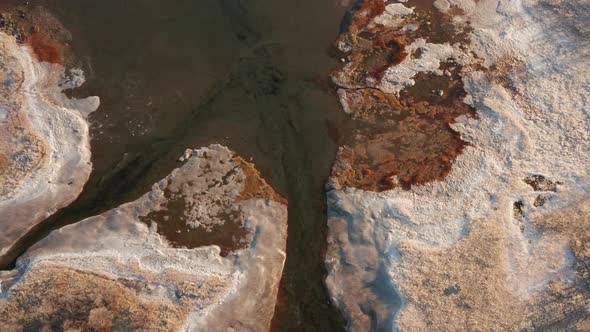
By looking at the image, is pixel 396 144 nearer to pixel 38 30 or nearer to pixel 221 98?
pixel 221 98

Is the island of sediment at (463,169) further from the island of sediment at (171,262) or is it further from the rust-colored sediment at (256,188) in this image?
the island of sediment at (171,262)

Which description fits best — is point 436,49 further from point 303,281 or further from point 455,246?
point 303,281

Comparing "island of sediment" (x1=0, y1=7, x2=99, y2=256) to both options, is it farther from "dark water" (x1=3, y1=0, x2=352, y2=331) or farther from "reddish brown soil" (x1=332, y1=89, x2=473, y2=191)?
"reddish brown soil" (x1=332, y1=89, x2=473, y2=191)

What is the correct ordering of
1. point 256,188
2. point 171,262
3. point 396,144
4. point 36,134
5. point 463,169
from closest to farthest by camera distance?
point 171,262
point 36,134
point 256,188
point 463,169
point 396,144

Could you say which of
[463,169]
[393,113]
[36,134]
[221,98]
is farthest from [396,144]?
[36,134]

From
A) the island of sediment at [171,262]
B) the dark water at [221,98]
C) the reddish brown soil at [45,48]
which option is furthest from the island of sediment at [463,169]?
the reddish brown soil at [45,48]
